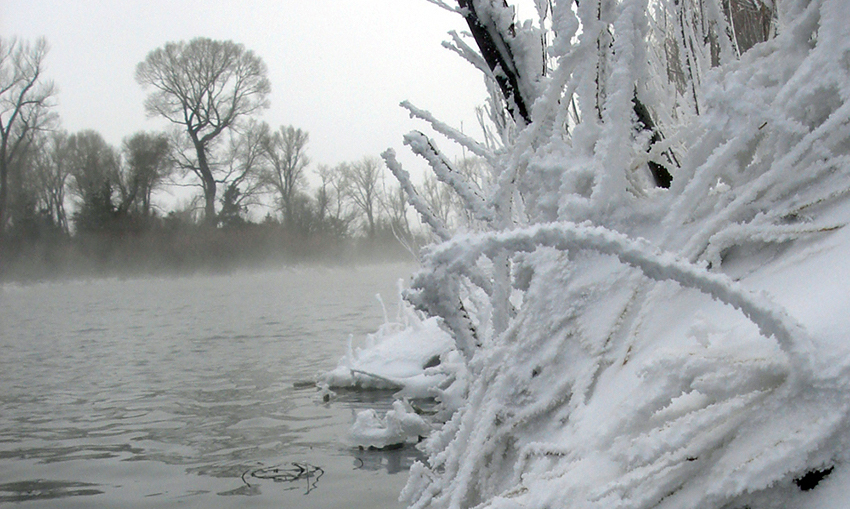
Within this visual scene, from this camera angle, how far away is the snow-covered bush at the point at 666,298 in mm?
822

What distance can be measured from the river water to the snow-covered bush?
2.24 metres

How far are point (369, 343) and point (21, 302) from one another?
56.2 ft

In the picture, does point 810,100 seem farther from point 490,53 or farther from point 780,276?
point 490,53

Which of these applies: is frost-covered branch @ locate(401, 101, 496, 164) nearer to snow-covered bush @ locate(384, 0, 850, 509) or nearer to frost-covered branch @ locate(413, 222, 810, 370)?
snow-covered bush @ locate(384, 0, 850, 509)

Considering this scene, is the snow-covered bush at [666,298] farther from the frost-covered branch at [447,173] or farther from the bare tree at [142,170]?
the bare tree at [142,170]

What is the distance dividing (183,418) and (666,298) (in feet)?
17.7

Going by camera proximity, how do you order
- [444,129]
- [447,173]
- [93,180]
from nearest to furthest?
1. [447,173]
2. [444,129]
3. [93,180]

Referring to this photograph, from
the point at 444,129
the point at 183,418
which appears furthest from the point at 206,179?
the point at 444,129

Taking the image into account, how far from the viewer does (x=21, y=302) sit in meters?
19.9

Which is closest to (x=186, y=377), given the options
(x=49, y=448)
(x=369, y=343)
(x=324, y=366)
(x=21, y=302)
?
(x=324, y=366)

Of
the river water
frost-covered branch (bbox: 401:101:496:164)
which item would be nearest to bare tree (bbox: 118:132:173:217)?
the river water

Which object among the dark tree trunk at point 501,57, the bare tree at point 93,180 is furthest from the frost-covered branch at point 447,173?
the bare tree at point 93,180

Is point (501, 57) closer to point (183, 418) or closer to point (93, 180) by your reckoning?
point (183, 418)

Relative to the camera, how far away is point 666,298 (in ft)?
3.85
